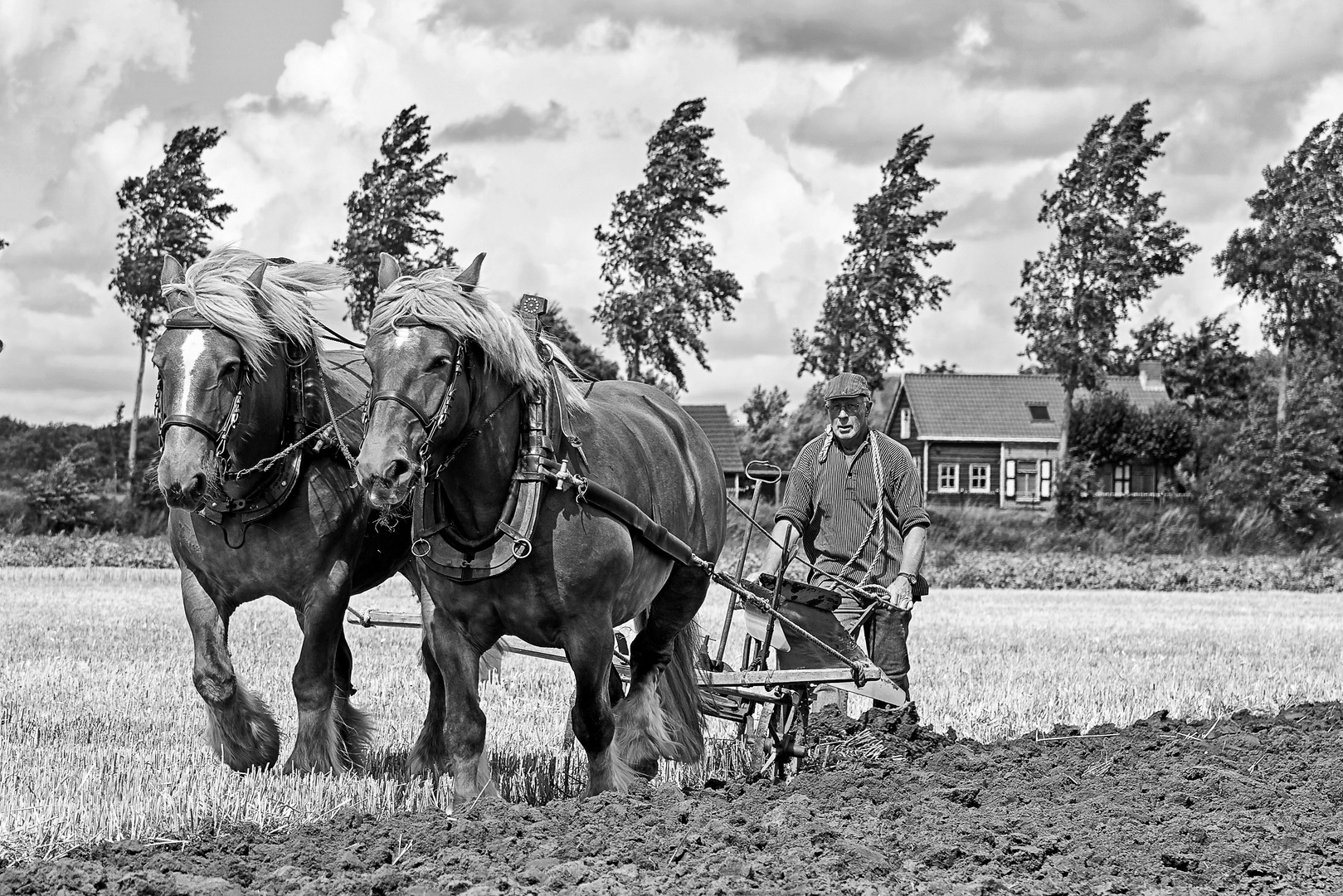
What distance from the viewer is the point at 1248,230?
44719mm

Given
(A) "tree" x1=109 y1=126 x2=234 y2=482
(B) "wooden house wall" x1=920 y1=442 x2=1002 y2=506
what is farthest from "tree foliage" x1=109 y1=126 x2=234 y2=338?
(B) "wooden house wall" x1=920 y1=442 x2=1002 y2=506

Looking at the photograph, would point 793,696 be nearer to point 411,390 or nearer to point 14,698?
point 411,390

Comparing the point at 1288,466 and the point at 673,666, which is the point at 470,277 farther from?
the point at 1288,466

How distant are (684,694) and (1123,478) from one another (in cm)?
4762

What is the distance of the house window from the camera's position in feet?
168

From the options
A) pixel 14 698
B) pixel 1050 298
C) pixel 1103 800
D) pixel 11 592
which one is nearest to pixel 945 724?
pixel 1103 800

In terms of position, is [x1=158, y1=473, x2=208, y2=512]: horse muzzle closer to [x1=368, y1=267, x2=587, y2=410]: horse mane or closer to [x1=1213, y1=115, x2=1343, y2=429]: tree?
[x1=368, y1=267, x2=587, y2=410]: horse mane

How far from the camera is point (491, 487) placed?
4.94m

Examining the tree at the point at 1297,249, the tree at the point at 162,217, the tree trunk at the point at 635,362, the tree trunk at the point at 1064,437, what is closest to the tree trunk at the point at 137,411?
the tree at the point at 162,217

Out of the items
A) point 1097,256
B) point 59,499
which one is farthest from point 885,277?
point 59,499

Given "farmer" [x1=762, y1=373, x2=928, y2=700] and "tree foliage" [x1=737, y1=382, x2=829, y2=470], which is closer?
"farmer" [x1=762, y1=373, x2=928, y2=700]

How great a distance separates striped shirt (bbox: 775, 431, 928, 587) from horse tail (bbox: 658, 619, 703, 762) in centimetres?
75

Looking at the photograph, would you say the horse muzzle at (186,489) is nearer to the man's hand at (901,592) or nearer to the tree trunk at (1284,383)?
the man's hand at (901,592)

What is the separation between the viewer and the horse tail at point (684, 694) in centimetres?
650
